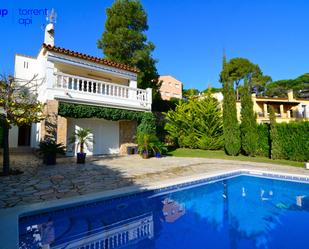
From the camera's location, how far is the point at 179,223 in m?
5.11

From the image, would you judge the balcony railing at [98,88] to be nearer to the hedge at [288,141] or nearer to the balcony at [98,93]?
the balcony at [98,93]

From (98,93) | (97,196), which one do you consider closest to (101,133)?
(98,93)

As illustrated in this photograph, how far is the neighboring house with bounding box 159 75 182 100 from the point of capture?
2148 inches

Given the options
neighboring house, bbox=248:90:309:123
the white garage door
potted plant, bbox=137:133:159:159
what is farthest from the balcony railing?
neighboring house, bbox=248:90:309:123

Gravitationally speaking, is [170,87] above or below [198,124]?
above

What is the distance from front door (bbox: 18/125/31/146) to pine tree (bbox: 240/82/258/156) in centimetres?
2035

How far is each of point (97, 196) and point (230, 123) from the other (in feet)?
45.1

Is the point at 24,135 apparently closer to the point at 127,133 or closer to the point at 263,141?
the point at 127,133

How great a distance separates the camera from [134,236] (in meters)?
4.35

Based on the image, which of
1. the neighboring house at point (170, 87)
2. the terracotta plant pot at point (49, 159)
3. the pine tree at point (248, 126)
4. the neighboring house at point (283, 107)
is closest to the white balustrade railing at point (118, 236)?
the terracotta plant pot at point (49, 159)

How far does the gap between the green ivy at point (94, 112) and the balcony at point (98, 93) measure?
36 cm

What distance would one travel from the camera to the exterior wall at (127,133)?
16469 millimetres

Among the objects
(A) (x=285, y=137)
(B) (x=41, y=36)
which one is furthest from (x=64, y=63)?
(A) (x=285, y=137)

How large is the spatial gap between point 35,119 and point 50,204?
5.08 m
